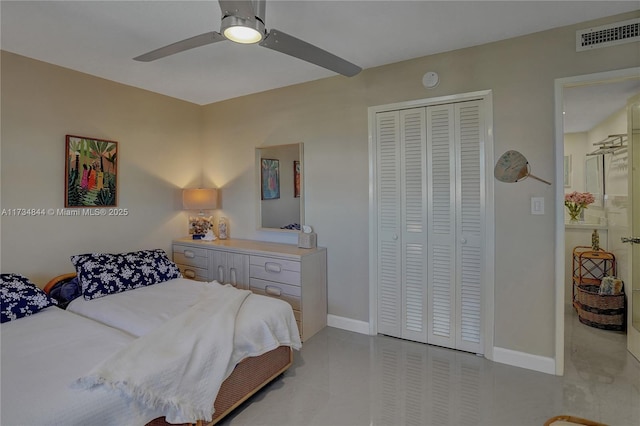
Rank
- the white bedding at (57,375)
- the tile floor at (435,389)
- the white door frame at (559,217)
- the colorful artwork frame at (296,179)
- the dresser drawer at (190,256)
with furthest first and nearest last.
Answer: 1. the dresser drawer at (190,256)
2. the colorful artwork frame at (296,179)
3. the white door frame at (559,217)
4. the tile floor at (435,389)
5. the white bedding at (57,375)

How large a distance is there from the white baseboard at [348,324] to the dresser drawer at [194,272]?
4.59ft

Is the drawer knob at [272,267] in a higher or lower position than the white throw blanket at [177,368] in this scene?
higher

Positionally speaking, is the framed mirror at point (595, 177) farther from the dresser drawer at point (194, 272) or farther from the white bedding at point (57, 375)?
the white bedding at point (57, 375)

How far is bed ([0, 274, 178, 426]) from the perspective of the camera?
4.33 ft

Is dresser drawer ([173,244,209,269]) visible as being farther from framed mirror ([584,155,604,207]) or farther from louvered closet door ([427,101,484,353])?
framed mirror ([584,155,604,207])

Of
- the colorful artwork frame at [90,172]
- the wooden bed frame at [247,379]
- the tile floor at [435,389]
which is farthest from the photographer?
the colorful artwork frame at [90,172]

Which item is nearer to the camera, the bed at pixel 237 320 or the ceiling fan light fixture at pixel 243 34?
the ceiling fan light fixture at pixel 243 34

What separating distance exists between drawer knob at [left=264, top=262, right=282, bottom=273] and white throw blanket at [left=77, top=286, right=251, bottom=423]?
40.4 inches

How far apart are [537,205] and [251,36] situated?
7.35ft

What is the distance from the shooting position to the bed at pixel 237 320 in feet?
6.57

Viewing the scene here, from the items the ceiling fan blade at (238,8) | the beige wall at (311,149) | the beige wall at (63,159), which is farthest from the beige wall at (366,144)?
the ceiling fan blade at (238,8)

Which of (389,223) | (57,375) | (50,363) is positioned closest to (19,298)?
(50,363)

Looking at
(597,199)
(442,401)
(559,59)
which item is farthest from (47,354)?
(597,199)

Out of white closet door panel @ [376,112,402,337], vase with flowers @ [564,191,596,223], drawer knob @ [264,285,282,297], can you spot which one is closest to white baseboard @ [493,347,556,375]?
white closet door panel @ [376,112,402,337]
